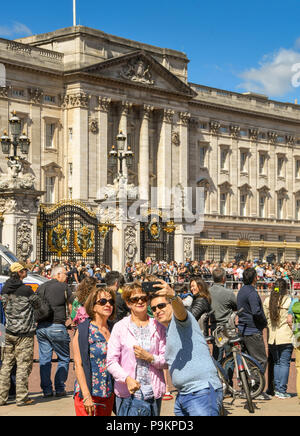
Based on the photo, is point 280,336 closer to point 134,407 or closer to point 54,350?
point 54,350

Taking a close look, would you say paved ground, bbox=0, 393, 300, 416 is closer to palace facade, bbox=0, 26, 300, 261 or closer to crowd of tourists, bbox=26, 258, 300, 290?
crowd of tourists, bbox=26, 258, 300, 290

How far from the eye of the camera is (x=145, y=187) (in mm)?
61625

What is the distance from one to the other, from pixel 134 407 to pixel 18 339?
15.6 ft

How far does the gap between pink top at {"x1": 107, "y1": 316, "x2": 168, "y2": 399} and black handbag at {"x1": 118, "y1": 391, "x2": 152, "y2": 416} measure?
0.06m

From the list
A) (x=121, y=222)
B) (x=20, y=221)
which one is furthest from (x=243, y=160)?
(x=20, y=221)

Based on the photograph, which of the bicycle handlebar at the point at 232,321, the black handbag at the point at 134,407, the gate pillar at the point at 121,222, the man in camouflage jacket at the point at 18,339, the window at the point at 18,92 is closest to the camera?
the black handbag at the point at 134,407

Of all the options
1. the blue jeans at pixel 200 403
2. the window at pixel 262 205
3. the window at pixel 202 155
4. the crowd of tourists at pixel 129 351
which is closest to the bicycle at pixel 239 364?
the crowd of tourists at pixel 129 351

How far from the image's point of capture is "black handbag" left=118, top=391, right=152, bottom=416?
7996mm

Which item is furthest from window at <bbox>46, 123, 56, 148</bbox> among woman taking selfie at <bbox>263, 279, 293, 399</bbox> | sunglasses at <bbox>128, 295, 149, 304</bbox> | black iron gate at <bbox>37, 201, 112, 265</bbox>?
sunglasses at <bbox>128, 295, 149, 304</bbox>

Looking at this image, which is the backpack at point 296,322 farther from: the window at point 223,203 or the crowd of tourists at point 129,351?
the window at point 223,203

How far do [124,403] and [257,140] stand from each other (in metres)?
68.1

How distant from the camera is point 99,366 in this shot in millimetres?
8578

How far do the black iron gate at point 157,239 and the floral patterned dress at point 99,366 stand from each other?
2633 centimetres

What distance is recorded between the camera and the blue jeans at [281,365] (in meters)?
13.1
